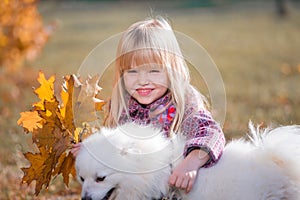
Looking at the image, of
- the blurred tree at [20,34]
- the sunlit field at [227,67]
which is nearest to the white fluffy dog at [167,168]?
the sunlit field at [227,67]

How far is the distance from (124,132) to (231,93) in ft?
22.5

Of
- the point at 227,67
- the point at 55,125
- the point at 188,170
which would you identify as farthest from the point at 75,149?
the point at 227,67

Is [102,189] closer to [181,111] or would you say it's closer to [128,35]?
[181,111]

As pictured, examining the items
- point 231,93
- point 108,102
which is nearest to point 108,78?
point 231,93

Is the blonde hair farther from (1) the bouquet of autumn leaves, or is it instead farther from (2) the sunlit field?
(2) the sunlit field

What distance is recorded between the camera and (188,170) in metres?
3.18

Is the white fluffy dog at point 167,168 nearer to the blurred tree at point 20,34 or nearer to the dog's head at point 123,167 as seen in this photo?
the dog's head at point 123,167

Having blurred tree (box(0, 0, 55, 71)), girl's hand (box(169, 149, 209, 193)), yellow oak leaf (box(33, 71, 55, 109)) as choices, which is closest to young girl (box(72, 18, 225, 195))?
girl's hand (box(169, 149, 209, 193))

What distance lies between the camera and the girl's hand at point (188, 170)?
10.3 feet

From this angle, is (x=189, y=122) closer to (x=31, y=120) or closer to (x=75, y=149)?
(x=75, y=149)

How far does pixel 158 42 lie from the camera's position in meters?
3.57

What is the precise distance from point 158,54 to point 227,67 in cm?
1015

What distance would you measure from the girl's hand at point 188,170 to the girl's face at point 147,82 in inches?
20.5

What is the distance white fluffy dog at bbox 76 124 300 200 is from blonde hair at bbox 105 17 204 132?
0.34 m
